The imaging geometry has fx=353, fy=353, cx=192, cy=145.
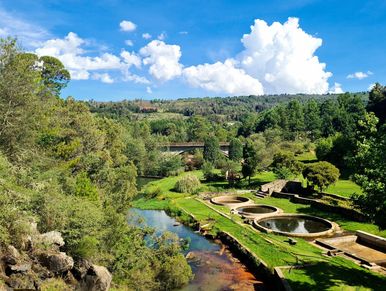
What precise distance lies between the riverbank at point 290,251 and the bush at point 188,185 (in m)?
7.45

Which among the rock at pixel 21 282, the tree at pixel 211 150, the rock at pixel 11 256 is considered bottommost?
the rock at pixel 21 282

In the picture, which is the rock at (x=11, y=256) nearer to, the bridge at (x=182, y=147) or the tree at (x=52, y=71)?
the tree at (x=52, y=71)

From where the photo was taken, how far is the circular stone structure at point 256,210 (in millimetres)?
35381

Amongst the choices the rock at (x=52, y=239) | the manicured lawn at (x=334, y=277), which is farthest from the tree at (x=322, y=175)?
the rock at (x=52, y=239)

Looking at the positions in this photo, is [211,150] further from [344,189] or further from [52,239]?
[52,239]

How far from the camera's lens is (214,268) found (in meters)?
24.2

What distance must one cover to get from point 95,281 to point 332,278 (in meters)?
12.6

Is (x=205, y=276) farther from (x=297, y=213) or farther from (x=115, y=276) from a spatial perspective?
(x=297, y=213)

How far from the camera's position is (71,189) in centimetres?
2272

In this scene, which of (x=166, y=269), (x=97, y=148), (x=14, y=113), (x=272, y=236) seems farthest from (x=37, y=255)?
(x=97, y=148)

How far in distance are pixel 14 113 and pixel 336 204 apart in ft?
99.0

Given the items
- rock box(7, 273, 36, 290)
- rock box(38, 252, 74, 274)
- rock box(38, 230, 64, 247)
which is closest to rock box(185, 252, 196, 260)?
rock box(38, 230, 64, 247)

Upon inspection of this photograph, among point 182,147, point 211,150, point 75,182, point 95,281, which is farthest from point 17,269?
point 182,147

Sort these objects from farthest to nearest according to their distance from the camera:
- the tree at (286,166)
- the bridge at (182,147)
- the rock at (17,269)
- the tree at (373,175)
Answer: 1. the bridge at (182,147)
2. the tree at (286,166)
3. the tree at (373,175)
4. the rock at (17,269)
